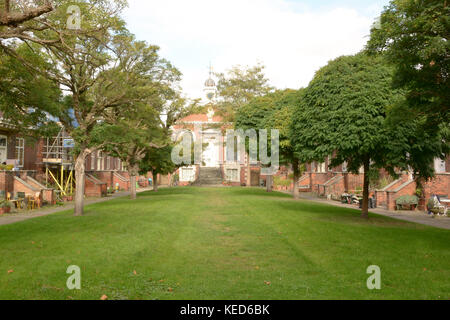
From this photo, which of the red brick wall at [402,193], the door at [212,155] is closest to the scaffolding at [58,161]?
the red brick wall at [402,193]

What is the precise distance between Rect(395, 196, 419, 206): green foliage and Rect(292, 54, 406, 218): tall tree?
18.4ft

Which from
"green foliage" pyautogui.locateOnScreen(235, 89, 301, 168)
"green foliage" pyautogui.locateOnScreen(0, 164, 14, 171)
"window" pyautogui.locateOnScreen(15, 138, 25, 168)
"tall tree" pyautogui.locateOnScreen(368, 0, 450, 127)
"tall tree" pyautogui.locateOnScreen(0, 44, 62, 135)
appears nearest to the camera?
"tall tree" pyautogui.locateOnScreen(368, 0, 450, 127)

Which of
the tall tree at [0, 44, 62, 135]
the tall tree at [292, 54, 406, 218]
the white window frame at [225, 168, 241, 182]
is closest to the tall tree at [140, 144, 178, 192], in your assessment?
the tall tree at [292, 54, 406, 218]

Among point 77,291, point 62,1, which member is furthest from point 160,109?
point 77,291

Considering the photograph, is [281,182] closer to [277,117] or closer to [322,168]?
[322,168]

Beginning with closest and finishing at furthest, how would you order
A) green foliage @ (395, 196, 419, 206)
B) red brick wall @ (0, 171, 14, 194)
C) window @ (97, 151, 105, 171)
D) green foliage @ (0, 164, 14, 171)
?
green foliage @ (395, 196, 419, 206)
red brick wall @ (0, 171, 14, 194)
green foliage @ (0, 164, 14, 171)
window @ (97, 151, 105, 171)

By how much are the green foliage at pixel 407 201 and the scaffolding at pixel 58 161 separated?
22.4m

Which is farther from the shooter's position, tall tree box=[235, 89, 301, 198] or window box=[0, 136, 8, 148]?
tall tree box=[235, 89, 301, 198]

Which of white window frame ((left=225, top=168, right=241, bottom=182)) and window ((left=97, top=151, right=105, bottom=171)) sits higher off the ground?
window ((left=97, top=151, right=105, bottom=171))

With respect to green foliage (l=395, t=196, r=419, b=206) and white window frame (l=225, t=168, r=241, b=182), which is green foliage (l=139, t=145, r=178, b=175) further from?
white window frame (l=225, t=168, r=241, b=182)

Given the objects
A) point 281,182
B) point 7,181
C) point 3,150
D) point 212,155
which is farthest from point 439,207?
point 212,155

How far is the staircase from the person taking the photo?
168 feet

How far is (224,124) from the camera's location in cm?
4462

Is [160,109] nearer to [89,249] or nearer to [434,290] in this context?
[89,249]
